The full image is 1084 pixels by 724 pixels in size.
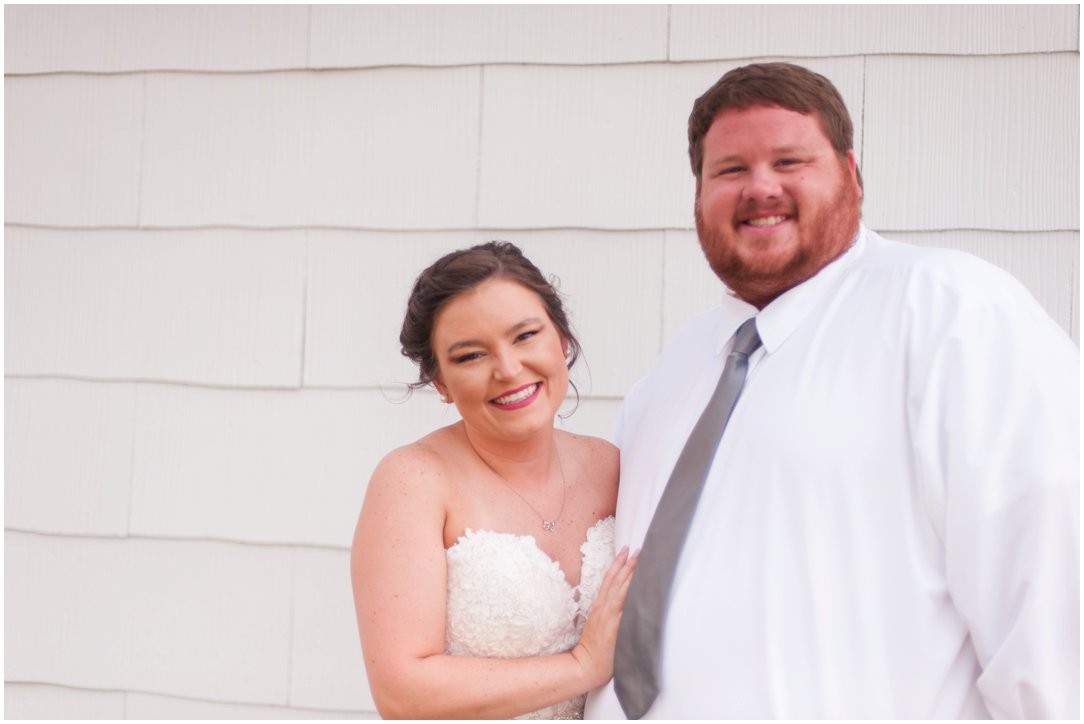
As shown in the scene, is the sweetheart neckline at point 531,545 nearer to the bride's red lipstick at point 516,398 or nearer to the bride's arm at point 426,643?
the bride's arm at point 426,643

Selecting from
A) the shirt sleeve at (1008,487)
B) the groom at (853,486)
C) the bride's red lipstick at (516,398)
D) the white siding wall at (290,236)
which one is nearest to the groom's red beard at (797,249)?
the groom at (853,486)

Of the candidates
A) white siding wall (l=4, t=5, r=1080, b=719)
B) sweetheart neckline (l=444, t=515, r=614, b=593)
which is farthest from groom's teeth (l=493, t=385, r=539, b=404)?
white siding wall (l=4, t=5, r=1080, b=719)

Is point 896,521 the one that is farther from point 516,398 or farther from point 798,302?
point 516,398

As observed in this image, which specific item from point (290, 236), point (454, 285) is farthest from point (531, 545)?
point (290, 236)

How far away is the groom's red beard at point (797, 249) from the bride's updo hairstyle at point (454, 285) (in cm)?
36

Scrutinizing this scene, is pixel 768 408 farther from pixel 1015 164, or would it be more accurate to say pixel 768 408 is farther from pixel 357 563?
pixel 1015 164

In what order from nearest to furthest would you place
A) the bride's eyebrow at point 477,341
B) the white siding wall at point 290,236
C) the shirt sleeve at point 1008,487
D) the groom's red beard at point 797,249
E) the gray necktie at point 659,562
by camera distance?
the shirt sleeve at point 1008,487 → the gray necktie at point 659,562 → the groom's red beard at point 797,249 → the bride's eyebrow at point 477,341 → the white siding wall at point 290,236

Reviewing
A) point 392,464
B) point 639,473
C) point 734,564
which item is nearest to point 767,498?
point 734,564

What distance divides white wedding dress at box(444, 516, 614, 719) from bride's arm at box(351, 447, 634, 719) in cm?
5

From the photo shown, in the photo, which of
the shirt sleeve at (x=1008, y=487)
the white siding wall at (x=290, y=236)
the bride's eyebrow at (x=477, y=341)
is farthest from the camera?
the white siding wall at (x=290, y=236)

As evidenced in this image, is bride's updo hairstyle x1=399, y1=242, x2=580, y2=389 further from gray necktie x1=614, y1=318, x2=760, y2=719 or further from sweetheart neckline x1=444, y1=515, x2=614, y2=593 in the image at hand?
gray necktie x1=614, y1=318, x2=760, y2=719

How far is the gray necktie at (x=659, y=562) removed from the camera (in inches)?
76.1

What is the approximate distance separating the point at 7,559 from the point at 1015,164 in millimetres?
2928

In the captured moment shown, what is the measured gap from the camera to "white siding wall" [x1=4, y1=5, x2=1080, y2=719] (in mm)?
2793
